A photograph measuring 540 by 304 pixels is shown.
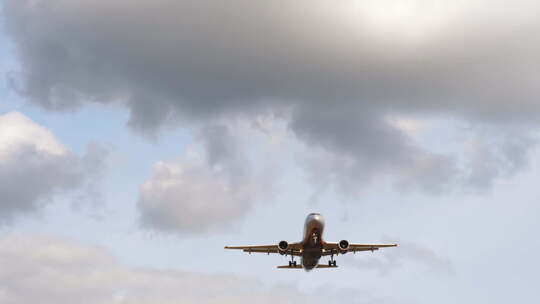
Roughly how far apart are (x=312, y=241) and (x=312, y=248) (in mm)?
2230

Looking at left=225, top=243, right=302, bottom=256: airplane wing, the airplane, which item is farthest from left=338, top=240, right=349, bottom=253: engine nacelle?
left=225, top=243, right=302, bottom=256: airplane wing

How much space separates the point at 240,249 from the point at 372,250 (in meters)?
20.7

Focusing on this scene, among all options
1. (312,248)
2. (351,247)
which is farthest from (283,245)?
(351,247)

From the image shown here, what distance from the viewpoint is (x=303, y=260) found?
148625 mm

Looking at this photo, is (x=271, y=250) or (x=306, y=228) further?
(x=271, y=250)

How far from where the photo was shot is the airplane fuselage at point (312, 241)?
138750 millimetres

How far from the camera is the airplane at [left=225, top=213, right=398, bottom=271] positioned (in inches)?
5497

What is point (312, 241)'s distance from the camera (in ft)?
470

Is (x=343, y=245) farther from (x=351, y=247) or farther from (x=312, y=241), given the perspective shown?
(x=312, y=241)

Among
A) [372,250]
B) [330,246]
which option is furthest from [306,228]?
[372,250]

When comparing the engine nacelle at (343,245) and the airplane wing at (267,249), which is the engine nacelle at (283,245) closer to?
the airplane wing at (267,249)

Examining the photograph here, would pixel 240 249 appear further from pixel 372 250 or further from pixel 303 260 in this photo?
pixel 372 250

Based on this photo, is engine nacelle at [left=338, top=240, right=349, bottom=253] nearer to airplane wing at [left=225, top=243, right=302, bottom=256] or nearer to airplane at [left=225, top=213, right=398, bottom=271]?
airplane at [left=225, top=213, right=398, bottom=271]

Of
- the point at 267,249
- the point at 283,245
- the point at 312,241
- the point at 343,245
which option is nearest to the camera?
the point at 312,241
